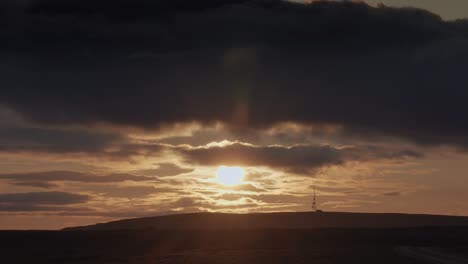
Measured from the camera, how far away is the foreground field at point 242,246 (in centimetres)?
5872

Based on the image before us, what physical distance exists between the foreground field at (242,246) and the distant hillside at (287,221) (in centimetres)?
4190

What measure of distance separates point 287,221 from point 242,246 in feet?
271

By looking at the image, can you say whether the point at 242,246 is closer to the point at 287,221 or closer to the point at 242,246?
the point at 242,246

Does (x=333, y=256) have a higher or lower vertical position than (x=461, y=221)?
lower

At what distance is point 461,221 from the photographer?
142 meters

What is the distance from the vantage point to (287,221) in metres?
159

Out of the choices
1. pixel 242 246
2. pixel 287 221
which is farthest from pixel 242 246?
pixel 287 221

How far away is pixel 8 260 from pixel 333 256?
2676 centimetres

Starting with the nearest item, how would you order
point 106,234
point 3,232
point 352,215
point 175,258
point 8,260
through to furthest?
point 175,258 → point 8,260 → point 106,234 → point 3,232 → point 352,215

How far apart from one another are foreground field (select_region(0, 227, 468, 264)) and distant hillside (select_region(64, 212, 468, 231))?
137 ft

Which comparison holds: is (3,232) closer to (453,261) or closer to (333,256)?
(333,256)

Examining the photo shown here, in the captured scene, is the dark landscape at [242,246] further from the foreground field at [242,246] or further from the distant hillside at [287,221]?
the distant hillside at [287,221]

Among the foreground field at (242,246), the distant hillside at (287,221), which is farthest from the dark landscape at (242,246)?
the distant hillside at (287,221)

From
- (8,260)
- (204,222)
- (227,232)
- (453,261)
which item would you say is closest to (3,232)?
(227,232)
